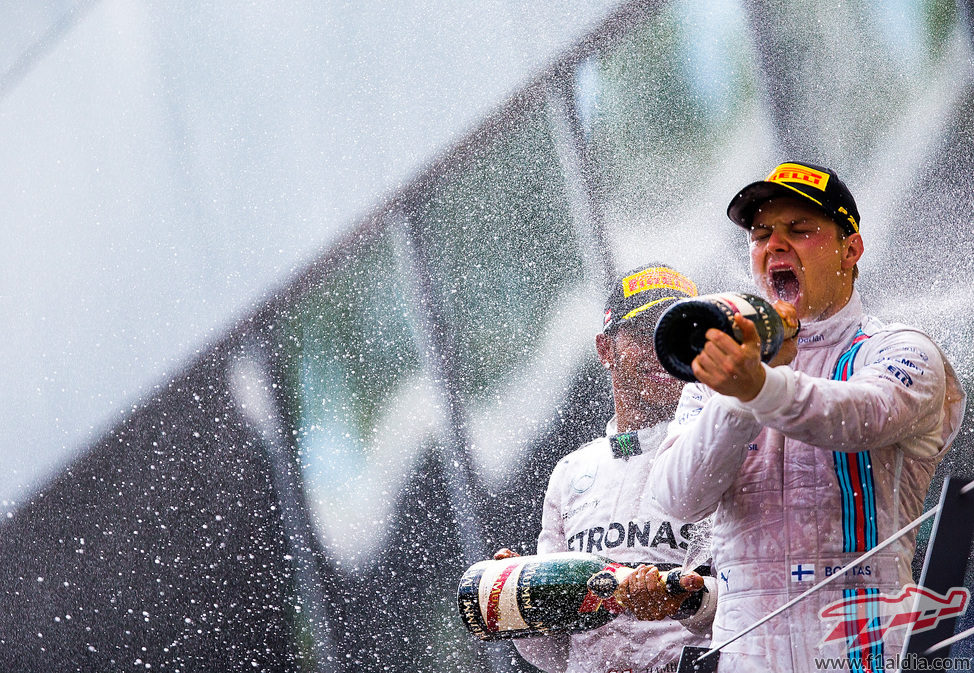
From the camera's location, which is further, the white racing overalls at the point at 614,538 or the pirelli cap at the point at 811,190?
the white racing overalls at the point at 614,538

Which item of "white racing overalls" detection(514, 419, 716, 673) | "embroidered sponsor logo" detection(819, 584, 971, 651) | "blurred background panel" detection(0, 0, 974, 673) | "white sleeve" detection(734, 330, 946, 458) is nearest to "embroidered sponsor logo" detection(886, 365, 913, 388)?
"white sleeve" detection(734, 330, 946, 458)

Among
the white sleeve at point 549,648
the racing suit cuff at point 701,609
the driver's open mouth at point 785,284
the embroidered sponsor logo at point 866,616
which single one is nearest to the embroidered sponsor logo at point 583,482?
the white sleeve at point 549,648

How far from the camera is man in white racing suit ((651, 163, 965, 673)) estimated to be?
1.52 metres

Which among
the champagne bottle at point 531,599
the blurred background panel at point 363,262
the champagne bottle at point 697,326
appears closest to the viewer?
the champagne bottle at point 697,326

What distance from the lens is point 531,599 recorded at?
215cm

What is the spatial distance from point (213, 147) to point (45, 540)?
6.84 ft

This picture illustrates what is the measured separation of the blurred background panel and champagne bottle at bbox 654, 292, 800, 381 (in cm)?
199

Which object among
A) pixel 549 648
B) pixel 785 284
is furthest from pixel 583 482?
pixel 785 284

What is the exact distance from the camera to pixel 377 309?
15.5ft

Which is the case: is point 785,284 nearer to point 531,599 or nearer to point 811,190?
point 811,190

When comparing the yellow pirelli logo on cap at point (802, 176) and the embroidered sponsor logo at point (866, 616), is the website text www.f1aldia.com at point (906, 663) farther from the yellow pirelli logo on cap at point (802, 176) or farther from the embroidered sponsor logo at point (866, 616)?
the yellow pirelli logo on cap at point (802, 176)

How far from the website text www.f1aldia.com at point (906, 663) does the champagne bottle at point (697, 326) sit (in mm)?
438

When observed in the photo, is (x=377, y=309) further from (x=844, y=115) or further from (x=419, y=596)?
(x=844, y=115)

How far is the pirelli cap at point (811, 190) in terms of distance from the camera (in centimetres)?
177
